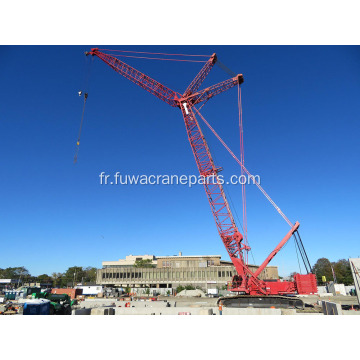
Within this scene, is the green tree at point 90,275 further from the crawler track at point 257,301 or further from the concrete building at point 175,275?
the crawler track at point 257,301

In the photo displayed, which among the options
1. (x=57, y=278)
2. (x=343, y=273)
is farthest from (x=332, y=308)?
(x=57, y=278)

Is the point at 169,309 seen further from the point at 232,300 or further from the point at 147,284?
the point at 147,284

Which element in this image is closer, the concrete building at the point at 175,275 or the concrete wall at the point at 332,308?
the concrete wall at the point at 332,308

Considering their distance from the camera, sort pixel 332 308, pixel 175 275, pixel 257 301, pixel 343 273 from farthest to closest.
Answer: pixel 343 273, pixel 175 275, pixel 257 301, pixel 332 308

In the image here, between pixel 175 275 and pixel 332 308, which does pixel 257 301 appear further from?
pixel 175 275

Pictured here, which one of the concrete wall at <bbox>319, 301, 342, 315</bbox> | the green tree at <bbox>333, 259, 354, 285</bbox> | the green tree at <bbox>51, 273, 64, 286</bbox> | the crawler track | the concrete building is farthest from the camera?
the green tree at <bbox>51, 273, 64, 286</bbox>

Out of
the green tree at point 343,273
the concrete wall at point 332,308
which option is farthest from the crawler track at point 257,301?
the green tree at point 343,273

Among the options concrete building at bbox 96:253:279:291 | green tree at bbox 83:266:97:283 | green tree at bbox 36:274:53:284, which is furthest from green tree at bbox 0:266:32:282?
concrete building at bbox 96:253:279:291

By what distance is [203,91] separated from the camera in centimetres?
3741

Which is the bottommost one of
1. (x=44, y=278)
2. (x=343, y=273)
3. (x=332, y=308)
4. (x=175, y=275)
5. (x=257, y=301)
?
(x=257, y=301)

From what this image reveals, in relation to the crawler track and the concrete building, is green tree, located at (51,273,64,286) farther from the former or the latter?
the crawler track
